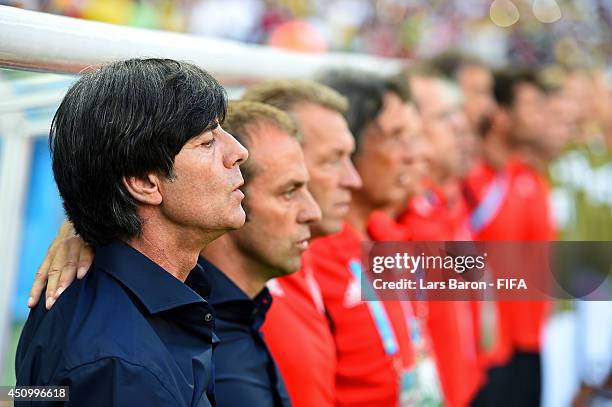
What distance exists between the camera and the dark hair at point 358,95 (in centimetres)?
329

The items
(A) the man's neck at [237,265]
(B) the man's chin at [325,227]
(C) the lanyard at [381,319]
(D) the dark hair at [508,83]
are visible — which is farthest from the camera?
(D) the dark hair at [508,83]

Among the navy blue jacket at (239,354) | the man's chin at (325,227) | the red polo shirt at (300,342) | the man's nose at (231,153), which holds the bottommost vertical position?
the red polo shirt at (300,342)

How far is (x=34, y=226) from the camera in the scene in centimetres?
252

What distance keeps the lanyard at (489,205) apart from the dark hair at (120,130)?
3.53 metres

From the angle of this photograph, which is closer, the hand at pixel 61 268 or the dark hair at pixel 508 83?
the hand at pixel 61 268

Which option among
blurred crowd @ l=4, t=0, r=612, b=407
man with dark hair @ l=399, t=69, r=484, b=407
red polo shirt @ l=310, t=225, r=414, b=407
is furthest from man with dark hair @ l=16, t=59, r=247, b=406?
man with dark hair @ l=399, t=69, r=484, b=407

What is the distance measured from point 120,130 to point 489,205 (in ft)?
12.5

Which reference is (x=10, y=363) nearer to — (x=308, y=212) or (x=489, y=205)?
(x=308, y=212)

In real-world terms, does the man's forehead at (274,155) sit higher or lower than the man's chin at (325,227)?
higher

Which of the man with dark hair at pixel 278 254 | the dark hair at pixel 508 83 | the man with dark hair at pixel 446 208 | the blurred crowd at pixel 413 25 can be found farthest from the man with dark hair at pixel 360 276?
the blurred crowd at pixel 413 25

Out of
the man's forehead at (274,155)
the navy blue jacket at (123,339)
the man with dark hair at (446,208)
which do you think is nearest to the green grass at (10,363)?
the navy blue jacket at (123,339)

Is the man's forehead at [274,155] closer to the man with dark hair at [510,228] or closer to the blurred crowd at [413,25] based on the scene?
the man with dark hair at [510,228]

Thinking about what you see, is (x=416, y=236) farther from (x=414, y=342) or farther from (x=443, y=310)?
(x=414, y=342)

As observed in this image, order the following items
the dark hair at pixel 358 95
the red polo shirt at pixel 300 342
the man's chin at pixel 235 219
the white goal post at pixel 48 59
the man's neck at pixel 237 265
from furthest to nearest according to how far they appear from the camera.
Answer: the dark hair at pixel 358 95, the red polo shirt at pixel 300 342, the man's neck at pixel 237 265, the white goal post at pixel 48 59, the man's chin at pixel 235 219
